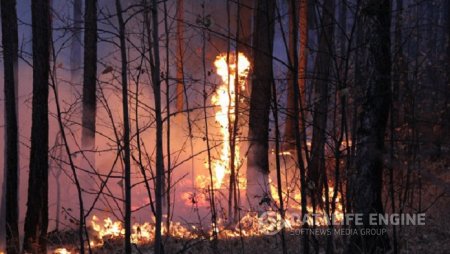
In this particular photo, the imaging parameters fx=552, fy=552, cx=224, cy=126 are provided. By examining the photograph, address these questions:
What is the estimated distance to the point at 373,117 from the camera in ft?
20.3

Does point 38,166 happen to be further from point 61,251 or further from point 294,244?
point 294,244

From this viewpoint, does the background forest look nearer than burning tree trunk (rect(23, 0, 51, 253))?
Yes

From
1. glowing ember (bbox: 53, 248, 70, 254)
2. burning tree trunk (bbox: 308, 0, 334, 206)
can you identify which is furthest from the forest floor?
burning tree trunk (bbox: 308, 0, 334, 206)

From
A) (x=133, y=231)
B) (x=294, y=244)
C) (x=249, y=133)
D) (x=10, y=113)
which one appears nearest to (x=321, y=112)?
(x=294, y=244)

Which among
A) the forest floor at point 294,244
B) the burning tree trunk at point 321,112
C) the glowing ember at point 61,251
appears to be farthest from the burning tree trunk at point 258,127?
the glowing ember at point 61,251

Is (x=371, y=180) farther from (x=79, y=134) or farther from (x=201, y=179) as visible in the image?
(x=79, y=134)

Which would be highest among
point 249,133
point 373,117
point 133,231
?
point 249,133

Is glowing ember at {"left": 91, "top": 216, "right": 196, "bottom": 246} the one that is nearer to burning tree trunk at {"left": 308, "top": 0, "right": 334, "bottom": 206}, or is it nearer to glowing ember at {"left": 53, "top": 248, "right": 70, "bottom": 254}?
glowing ember at {"left": 53, "top": 248, "right": 70, "bottom": 254}

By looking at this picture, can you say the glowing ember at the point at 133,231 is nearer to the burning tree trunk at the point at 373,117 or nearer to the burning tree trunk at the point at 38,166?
the burning tree trunk at the point at 38,166

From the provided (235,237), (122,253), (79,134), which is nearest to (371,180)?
(235,237)

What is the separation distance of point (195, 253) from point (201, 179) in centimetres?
734

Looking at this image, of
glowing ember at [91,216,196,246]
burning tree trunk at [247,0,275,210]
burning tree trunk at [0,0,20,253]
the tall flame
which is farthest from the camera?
burning tree trunk at [247,0,275,210]

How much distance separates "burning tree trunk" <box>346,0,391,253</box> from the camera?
6.13 m

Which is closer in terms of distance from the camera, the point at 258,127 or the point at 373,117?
the point at 373,117
